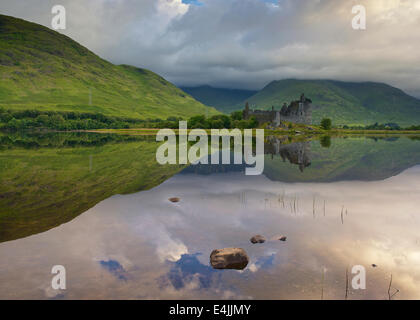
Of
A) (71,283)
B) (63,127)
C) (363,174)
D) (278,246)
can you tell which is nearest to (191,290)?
(71,283)

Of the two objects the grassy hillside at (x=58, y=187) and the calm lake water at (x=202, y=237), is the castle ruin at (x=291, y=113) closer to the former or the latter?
the grassy hillside at (x=58, y=187)

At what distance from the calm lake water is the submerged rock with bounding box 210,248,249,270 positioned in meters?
0.25

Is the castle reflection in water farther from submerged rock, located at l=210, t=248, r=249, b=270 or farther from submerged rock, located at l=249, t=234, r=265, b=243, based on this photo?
submerged rock, located at l=210, t=248, r=249, b=270

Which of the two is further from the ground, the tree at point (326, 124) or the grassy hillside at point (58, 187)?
the tree at point (326, 124)

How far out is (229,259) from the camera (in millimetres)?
11148

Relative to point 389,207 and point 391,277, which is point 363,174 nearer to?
point 389,207

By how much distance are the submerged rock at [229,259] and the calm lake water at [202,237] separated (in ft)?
0.82

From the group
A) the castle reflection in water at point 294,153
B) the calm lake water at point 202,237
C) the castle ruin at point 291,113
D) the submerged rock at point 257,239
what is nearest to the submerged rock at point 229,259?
the calm lake water at point 202,237

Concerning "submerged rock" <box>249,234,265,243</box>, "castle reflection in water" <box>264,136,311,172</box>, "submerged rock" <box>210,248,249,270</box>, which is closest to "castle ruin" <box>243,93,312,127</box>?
"castle reflection in water" <box>264,136,311,172</box>

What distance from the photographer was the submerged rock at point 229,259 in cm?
1098

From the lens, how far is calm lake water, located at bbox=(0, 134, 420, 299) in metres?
9.70

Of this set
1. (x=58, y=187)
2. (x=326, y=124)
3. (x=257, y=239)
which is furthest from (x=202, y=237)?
(x=326, y=124)

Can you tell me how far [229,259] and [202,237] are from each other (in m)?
3.04

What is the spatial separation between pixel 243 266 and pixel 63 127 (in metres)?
185
